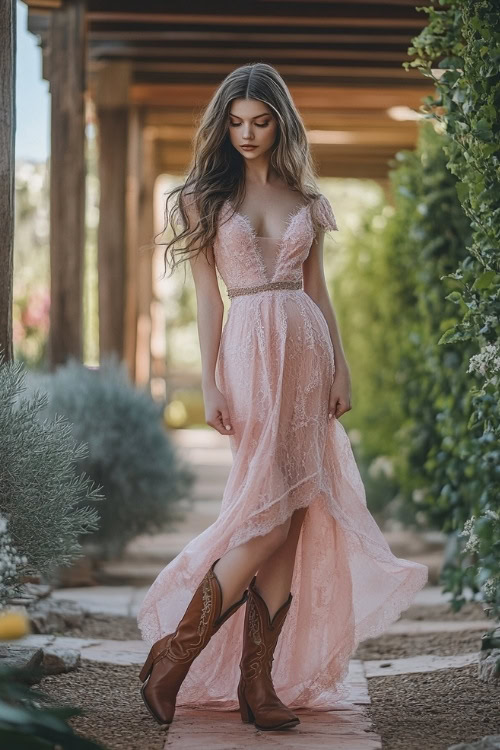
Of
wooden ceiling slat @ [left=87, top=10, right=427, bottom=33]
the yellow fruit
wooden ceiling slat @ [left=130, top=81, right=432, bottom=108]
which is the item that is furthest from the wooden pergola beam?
the yellow fruit

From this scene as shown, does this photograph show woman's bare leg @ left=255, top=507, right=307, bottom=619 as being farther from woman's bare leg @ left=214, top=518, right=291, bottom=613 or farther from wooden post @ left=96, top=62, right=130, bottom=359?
wooden post @ left=96, top=62, right=130, bottom=359

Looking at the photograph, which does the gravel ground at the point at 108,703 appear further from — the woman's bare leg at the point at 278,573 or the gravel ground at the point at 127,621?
the gravel ground at the point at 127,621

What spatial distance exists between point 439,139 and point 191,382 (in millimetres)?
13012

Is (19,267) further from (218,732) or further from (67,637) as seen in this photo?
(218,732)

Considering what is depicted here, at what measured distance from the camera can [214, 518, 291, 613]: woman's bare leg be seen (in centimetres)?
320

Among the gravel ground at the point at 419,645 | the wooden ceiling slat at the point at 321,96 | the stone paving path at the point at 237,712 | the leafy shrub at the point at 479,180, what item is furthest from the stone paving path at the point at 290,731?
the wooden ceiling slat at the point at 321,96

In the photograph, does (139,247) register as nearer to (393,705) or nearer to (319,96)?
(319,96)

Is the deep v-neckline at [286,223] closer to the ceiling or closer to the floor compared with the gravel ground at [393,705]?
closer to the ceiling

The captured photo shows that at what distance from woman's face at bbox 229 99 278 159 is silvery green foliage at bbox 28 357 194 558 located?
3021mm

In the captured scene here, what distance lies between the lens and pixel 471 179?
358 cm

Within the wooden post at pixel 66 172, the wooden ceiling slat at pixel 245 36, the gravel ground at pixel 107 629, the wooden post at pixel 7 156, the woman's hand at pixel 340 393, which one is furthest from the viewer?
the wooden ceiling slat at pixel 245 36

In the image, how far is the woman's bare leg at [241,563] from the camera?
320cm

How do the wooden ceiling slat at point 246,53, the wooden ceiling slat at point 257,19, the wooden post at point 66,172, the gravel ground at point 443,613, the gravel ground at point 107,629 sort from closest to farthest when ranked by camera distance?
the gravel ground at point 107,629
the gravel ground at point 443,613
the wooden post at point 66,172
the wooden ceiling slat at point 257,19
the wooden ceiling slat at point 246,53

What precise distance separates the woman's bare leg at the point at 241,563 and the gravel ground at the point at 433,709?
558mm
